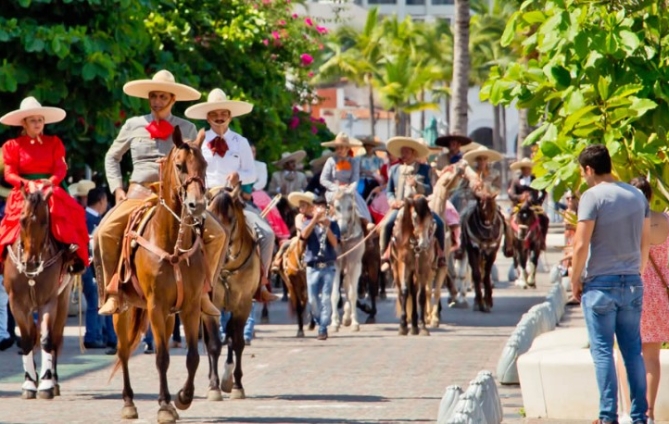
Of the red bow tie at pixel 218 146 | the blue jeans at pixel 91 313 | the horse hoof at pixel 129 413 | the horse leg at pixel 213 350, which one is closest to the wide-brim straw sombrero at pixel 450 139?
the blue jeans at pixel 91 313

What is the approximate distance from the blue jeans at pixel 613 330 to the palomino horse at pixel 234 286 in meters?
4.55

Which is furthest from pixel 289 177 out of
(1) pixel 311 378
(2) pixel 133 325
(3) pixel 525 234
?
(2) pixel 133 325

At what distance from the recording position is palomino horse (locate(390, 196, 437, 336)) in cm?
2372

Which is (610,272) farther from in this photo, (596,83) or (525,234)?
(525,234)

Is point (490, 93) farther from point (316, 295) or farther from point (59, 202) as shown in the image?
point (316, 295)

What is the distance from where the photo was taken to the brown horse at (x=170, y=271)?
13336 millimetres

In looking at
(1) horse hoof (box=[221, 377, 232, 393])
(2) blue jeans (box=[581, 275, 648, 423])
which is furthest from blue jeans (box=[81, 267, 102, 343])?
(2) blue jeans (box=[581, 275, 648, 423])

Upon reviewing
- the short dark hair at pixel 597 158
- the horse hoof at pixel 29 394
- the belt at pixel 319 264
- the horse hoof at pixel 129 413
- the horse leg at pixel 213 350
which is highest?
the short dark hair at pixel 597 158

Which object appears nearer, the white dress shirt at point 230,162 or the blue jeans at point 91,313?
the white dress shirt at point 230,162

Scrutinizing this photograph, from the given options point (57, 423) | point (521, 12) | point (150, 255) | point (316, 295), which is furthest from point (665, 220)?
point (316, 295)

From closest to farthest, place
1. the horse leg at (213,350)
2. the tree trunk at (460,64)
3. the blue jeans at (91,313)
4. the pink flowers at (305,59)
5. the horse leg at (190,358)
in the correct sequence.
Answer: the horse leg at (190,358) → the horse leg at (213,350) → the blue jeans at (91,313) → the pink flowers at (305,59) → the tree trunk at (460,64)

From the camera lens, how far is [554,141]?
13.2m

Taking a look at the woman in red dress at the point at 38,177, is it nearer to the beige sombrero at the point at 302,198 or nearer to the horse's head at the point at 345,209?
the horse's head at the point at 345,209

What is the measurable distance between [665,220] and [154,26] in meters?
17.5
